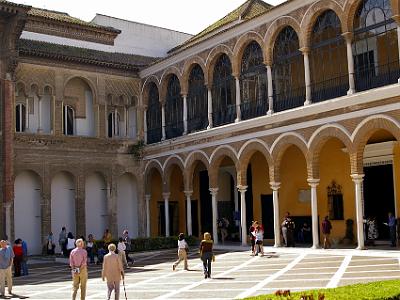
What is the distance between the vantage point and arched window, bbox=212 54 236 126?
2669cm

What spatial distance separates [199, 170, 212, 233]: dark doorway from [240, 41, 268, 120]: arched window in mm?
6821

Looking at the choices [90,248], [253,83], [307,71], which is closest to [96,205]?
[90,248]

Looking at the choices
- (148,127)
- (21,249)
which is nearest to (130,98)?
(148,127)

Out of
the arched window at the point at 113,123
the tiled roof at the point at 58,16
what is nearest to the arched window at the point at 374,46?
the arched window at the point at 113,123

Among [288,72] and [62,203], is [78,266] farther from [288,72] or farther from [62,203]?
[62,203]

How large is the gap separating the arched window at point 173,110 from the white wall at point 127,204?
369cm

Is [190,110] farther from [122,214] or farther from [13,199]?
[13,199]

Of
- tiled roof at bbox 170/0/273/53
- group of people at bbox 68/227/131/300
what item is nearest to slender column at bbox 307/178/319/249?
tiled roof at bbox 170/0/273/53

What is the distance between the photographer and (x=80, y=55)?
30359mm

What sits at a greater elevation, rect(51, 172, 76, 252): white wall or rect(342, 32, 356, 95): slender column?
rect(342, 32, 356, 95): slender column

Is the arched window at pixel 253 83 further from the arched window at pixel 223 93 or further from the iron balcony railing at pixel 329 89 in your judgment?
the iron balcony railing at pixel 329 89

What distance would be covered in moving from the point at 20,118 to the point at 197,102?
8634 mm

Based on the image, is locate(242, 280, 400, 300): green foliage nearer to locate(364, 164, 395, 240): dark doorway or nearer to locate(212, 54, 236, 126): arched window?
locate(364, 164, 395, 240): dark doorway

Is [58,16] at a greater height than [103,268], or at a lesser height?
greater
